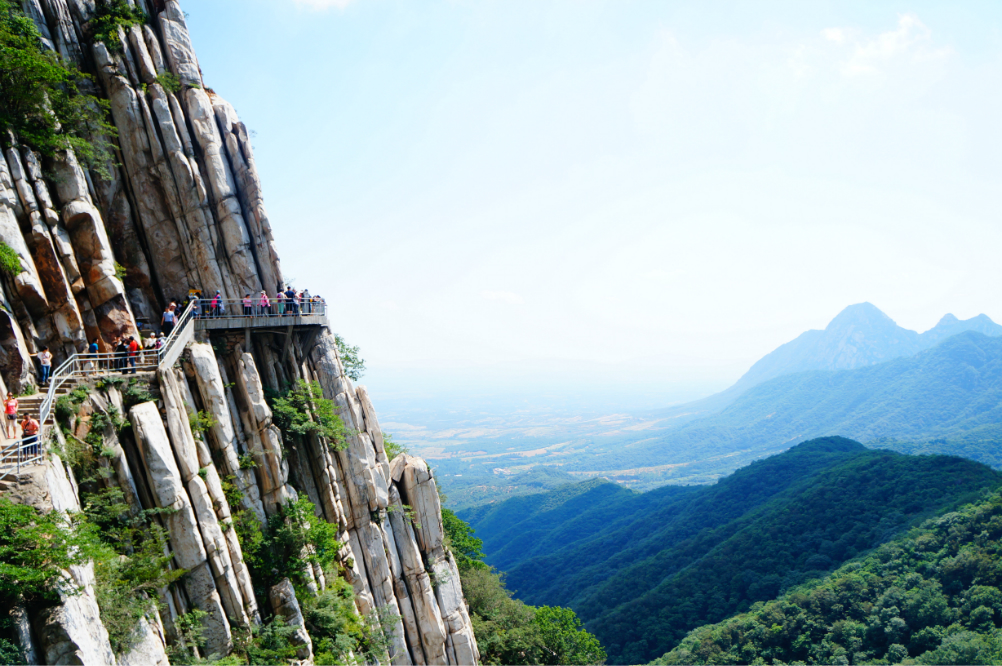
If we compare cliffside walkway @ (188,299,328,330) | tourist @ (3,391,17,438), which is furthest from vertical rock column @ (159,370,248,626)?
cliffside walkway @ (188,299,328,330)

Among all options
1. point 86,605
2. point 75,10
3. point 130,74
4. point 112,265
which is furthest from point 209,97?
point 86,605

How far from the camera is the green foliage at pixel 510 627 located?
3462 centimetres

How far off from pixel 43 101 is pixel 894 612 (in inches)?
3543

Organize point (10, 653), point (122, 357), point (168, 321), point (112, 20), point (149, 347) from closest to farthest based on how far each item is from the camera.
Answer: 1. point (10, 653)
2. point (122, 357)
3. point (149, 347)
4. point (168, 321)
5. point (112, 20)

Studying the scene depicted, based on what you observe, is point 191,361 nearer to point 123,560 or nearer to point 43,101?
point 123,560

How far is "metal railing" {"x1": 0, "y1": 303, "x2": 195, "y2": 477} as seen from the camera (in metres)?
14.2

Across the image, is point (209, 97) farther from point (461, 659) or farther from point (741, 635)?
point (741, 635)

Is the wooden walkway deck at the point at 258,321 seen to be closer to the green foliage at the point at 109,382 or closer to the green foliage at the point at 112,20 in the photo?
the green foliage at the point at 109,382

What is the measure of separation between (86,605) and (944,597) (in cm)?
8341

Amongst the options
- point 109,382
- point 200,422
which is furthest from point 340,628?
point 109,382

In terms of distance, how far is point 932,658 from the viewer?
51.1 metres

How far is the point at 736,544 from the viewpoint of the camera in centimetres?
9600

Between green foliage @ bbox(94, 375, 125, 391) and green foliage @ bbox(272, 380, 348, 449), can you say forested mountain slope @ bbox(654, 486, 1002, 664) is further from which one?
green foliage @ bbox(94, 375, 125, 391)

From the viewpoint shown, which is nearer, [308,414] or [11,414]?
[11,414]
